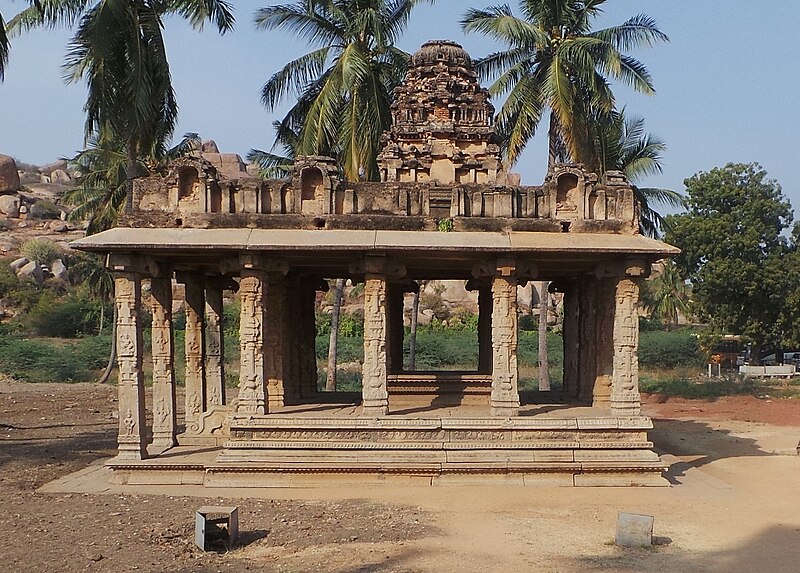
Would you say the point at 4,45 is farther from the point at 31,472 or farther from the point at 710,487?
the point at 710,487

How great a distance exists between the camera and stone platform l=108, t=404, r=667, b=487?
9.53m

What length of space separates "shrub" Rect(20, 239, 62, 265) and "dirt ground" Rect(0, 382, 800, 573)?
117 ft

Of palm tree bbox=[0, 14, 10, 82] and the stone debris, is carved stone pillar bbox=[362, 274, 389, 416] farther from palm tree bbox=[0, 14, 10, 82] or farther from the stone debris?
the stone debris

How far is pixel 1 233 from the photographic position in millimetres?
47938

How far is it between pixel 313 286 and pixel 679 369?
2126cm

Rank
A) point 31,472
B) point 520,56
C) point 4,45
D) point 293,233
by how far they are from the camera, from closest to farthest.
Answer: point 293,233, point 31,472, point 4,45, point 520,56

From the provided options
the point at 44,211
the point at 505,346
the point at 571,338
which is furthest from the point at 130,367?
the point at 44,211

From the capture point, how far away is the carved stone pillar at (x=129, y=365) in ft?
31.6

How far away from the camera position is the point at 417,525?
778 cm

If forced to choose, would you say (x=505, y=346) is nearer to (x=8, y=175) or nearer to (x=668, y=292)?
(x=668, y=292)

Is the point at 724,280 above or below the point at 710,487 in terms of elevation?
above

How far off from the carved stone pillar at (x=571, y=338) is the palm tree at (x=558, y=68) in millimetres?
3989

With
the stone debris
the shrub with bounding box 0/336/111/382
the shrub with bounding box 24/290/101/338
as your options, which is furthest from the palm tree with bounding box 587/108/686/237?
the stone debris

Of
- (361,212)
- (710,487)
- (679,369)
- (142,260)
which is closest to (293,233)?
(361,212)
